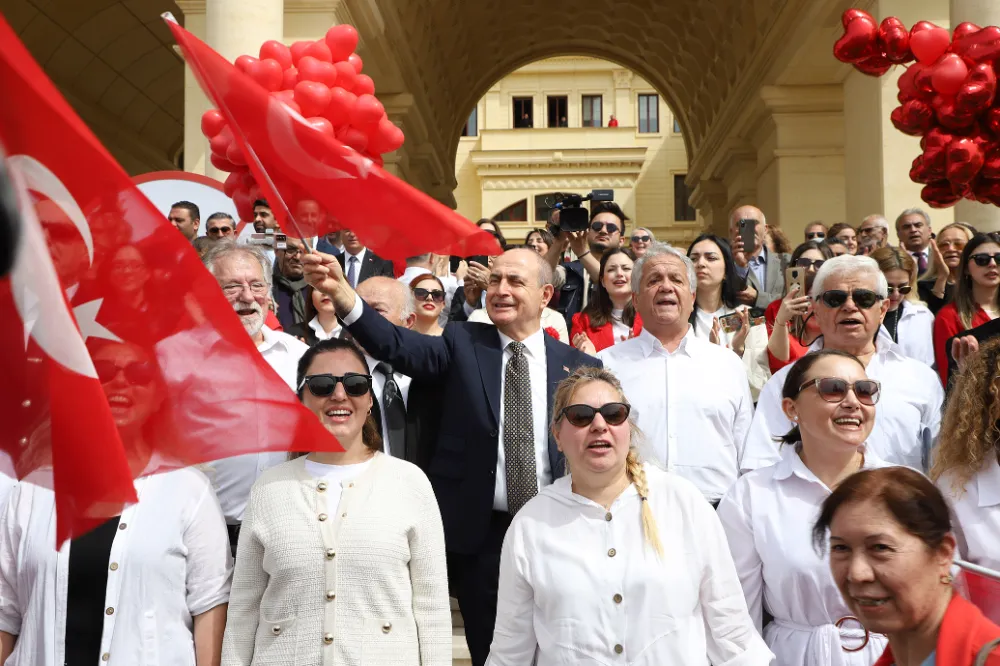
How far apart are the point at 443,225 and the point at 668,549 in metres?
1.74

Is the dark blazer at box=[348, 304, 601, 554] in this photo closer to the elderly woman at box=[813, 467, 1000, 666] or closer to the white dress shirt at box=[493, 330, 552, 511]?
the white dress shirt at box=[493, 330, 552, 511]

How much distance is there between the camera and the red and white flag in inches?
103

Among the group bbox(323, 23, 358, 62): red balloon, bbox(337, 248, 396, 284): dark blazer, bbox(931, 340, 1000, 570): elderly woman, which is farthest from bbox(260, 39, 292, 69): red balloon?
bbox(931, 340, 1000, 570): elderly woman

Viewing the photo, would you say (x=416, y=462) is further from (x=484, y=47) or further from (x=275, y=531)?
(x=484, y=47)

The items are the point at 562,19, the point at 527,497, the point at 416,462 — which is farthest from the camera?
the point at 562,19

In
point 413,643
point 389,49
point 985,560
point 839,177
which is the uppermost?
point 389,49

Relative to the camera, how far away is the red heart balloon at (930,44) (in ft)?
24.5

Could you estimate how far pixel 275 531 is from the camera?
402 centimetres

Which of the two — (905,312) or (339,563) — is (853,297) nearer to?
(905,312)

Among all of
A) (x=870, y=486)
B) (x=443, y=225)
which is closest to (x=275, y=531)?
(x=443, y=225)

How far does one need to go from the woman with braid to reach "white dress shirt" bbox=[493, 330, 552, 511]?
88 cm

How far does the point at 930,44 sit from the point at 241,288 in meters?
4.65

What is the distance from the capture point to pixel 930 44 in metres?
7.47

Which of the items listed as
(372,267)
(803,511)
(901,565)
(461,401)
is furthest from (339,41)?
(901,565)
